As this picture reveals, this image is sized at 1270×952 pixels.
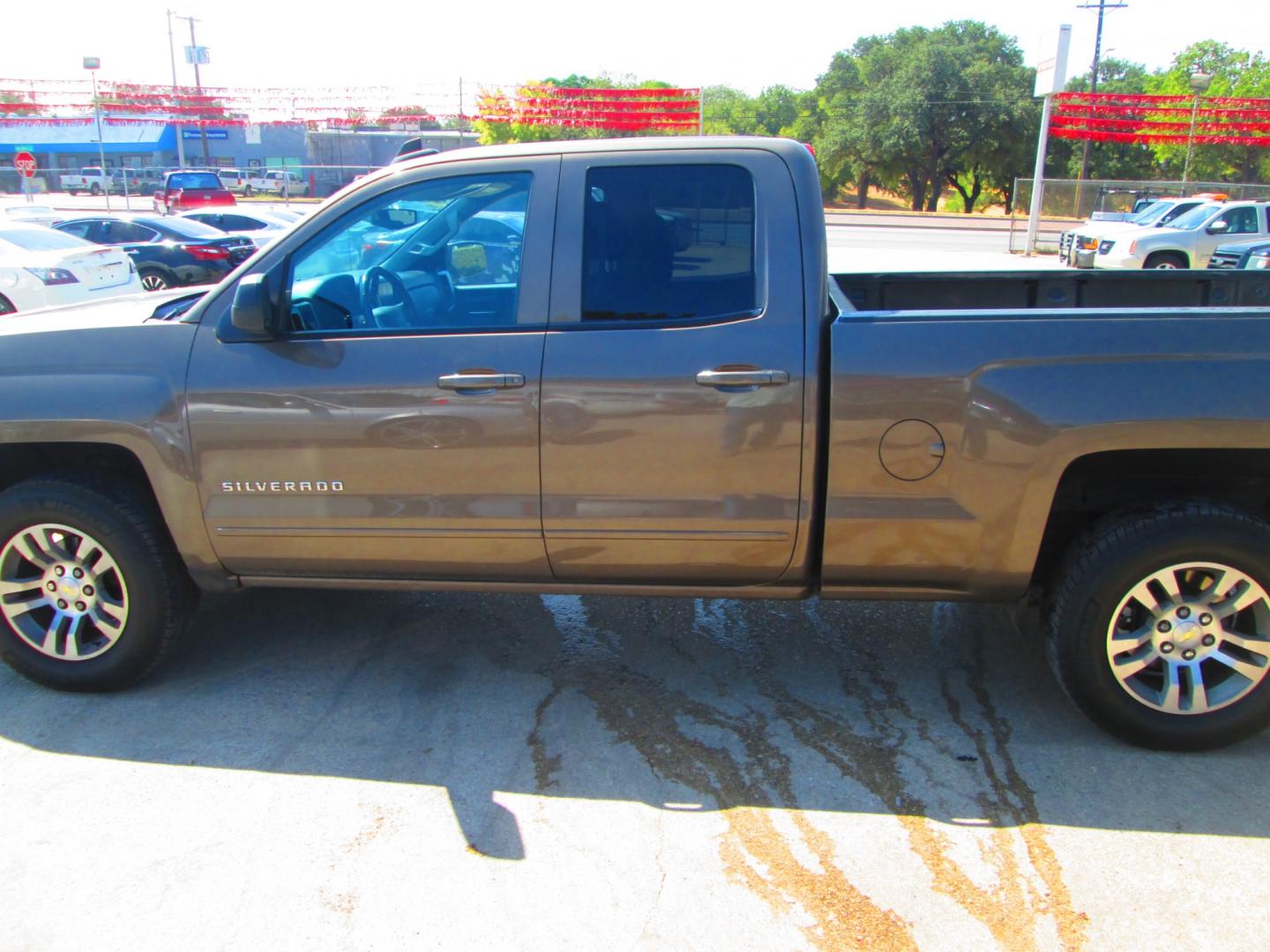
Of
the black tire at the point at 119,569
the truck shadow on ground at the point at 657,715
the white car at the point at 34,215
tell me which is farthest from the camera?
the white car at the point at 34,215

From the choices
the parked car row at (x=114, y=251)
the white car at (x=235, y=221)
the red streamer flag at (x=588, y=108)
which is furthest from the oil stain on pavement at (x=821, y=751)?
the red streamer flag at (x=588, y=108)

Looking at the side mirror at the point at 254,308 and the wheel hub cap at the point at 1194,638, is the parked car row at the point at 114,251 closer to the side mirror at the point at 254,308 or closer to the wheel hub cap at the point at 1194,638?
the side mirror at the point at 254,308

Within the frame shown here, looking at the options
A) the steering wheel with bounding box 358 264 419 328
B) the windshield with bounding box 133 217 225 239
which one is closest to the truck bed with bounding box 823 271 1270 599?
the steering wheel with bounding box 358 264 419 328

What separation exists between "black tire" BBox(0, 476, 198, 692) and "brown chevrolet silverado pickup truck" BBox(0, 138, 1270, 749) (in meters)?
0.01

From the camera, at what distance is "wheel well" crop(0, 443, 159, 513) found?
391 cm

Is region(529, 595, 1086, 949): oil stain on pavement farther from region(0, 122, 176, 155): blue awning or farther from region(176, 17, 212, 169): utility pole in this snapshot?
region(0, 122, 176, 155): blue awning

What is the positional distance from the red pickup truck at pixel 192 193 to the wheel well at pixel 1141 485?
3329cm

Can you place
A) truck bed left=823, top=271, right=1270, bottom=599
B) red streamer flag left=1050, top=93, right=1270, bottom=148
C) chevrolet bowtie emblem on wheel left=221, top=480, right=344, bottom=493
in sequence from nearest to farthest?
1. truck bed left=823, top=271, right=1270, bottom=599
2. chevrolet bowtie emblem on wheel left=221, top=480, right=344, bottom=493
3. red streamer flag left=1050, top=93, right=1270, bottom=148

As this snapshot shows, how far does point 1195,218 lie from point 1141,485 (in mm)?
18563

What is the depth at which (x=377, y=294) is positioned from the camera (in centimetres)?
372

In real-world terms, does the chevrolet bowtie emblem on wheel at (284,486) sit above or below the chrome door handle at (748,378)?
below

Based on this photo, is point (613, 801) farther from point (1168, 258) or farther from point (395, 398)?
point (1168, 258)

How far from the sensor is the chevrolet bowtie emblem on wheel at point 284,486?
11.8 feet

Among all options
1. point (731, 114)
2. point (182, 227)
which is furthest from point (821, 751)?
point (731, 114)
